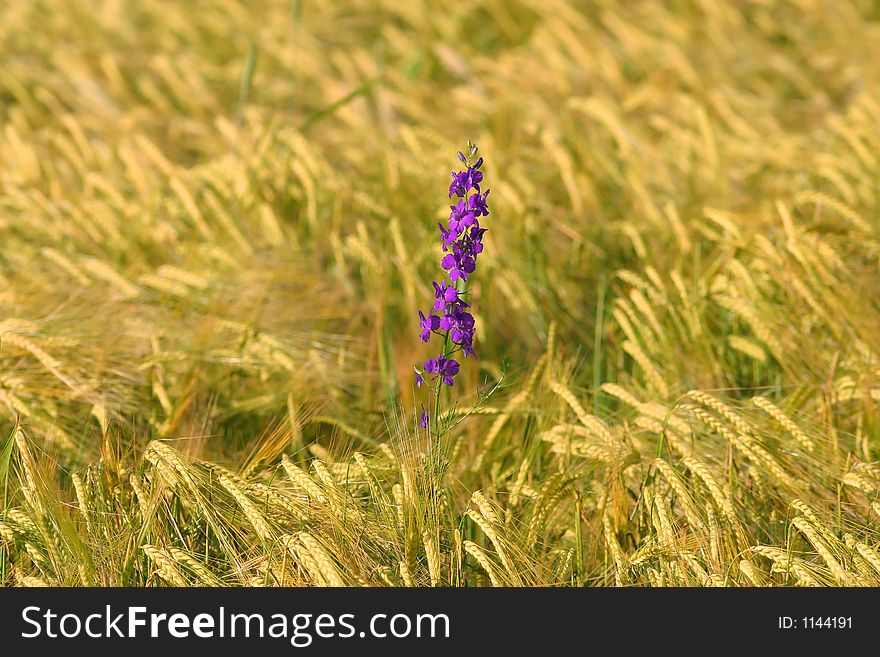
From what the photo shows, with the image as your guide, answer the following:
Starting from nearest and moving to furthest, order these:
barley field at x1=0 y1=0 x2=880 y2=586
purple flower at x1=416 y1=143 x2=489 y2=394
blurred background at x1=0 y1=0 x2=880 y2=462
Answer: purple flower at x1=416 y1=143 x2=489 y2=394 < barley field at x1=0 y1=0 x2=880 y2=586 < blurred background at x1=0 y1=0 x2=880 y2=462

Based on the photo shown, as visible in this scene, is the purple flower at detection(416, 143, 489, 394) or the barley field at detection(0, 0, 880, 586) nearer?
the purple flower at detection(416, 143, 489, 394)

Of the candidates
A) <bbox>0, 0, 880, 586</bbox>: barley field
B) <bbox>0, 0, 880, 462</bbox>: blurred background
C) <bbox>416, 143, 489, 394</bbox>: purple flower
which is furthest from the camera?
<bbox>0, 0, 880, 462</bbox>: blurred background

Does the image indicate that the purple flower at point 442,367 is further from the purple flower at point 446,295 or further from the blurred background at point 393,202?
the blurred background at point 393,202

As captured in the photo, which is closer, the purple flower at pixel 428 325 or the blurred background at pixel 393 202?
the purple flower at pixel 428 325

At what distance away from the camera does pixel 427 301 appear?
9.02 ft

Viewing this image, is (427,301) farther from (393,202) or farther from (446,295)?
(446,295)

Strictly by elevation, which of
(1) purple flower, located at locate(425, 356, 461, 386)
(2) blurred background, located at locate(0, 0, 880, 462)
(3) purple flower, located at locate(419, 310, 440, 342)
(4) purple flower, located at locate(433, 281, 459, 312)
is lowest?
(1) purple flower, located at locate(425, 356, 461, 386)

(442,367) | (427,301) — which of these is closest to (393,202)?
(427,301)

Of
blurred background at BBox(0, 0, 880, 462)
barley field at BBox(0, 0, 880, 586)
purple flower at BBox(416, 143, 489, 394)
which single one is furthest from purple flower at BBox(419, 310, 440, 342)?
blurred background at BBox(0, 0, 880, 462)

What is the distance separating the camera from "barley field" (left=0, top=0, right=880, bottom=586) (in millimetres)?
1788

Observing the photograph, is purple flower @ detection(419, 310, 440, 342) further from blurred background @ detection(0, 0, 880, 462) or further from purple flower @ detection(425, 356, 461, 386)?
blurred background @ detection(0, 0, 880, 462)

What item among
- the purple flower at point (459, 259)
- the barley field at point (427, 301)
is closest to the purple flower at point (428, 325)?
the purple flower at point (459, 259)

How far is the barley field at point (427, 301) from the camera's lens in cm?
179

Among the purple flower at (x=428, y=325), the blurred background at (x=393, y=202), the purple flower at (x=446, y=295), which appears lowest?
the purple flower at (x=428, y=325)
